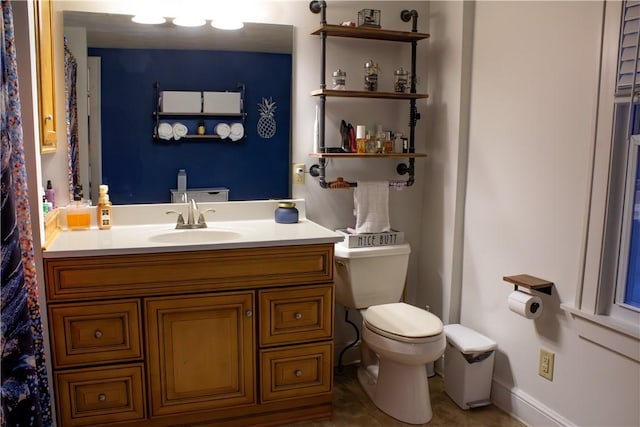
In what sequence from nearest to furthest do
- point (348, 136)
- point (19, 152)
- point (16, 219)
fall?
point (16, 219) → point (19, 152) → point (348, 136)

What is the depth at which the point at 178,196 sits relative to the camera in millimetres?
2527

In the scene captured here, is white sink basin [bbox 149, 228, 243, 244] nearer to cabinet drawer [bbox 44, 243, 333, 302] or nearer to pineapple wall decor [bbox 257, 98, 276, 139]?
cabinet drawer [bbox 44, 243, 333, 302]


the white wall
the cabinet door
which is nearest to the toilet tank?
the white wall

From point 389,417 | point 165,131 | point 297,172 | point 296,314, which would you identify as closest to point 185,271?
point 296,314

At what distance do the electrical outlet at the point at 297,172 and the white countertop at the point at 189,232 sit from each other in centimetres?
10

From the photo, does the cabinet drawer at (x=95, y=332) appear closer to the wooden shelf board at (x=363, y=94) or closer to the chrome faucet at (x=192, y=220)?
the chrome faucet at (x=192, y=220)

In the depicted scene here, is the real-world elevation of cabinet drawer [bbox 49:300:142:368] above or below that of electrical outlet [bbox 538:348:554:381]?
above

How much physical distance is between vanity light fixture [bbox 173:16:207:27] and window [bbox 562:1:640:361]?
1.71 m

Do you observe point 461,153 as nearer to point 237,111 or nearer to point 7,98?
point 237,111

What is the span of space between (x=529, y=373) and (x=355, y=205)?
1124 millimetres

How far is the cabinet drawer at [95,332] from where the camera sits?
1.94 metres

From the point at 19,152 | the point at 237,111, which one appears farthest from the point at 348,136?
the point at 19,152

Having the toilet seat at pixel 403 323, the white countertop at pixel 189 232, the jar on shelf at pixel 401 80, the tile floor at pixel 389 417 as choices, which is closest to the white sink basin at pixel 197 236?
the white countertop at pixel 189 232

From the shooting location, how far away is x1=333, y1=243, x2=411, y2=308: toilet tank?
2.57m
